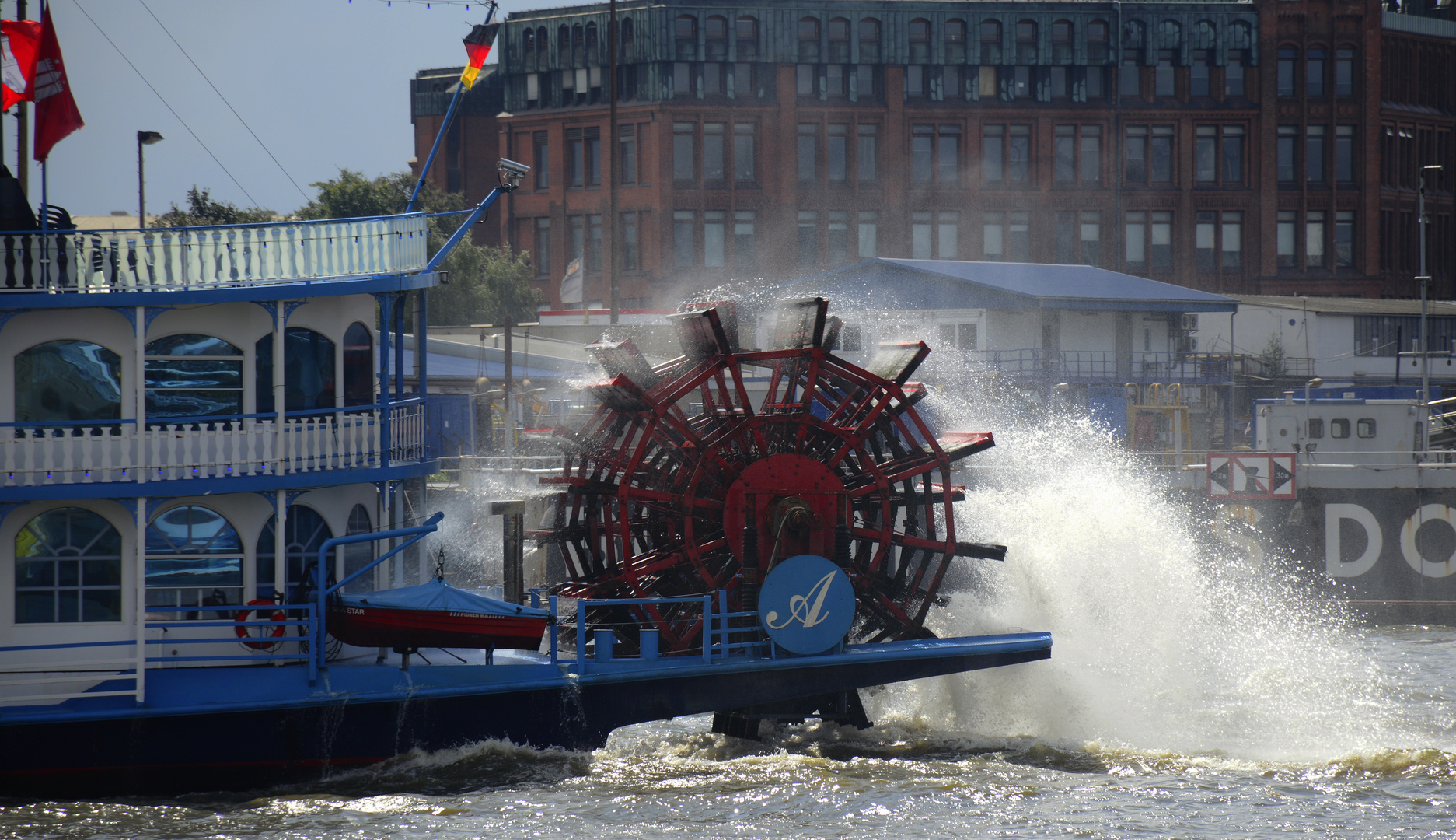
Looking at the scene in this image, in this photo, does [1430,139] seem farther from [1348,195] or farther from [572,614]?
[572,614]

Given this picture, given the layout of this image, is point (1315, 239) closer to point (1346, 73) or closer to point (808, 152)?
point (1346, 73)

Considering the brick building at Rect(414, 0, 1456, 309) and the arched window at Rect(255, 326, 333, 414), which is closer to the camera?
the arched window at Rect(255, 326, 333, 414)

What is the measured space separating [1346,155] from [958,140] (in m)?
14.9

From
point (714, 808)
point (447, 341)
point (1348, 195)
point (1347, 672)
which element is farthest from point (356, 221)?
point (1348, 195)

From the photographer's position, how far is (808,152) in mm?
51031

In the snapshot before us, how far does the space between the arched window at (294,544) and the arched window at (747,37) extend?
A: 131 ft

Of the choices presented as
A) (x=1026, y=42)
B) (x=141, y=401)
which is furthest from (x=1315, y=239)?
(x=141, y=401)

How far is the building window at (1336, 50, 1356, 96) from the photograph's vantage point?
52.8 meters

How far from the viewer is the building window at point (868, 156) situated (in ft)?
167

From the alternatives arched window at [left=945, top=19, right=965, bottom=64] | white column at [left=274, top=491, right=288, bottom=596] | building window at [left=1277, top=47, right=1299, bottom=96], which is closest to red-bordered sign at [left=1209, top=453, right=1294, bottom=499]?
white column at [left=274, top=491, right=288, bottom=596]

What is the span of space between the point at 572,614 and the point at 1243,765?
6.96m

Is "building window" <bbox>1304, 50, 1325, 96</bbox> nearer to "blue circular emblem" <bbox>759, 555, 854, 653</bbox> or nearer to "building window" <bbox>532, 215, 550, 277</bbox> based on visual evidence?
"building window" <bbox>532, 215, 550, 277</bbox>

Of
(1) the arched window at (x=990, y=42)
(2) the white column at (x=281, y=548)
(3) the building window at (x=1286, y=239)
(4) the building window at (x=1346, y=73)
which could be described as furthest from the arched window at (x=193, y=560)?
(4) the building window at (x=1346, y=73)

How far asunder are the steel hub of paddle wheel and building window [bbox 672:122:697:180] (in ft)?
115
